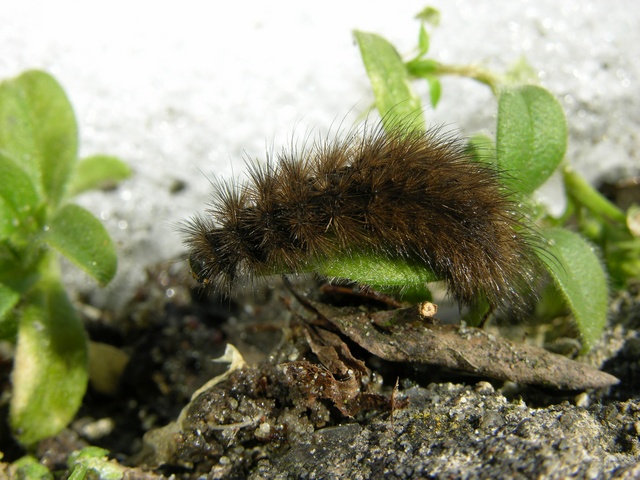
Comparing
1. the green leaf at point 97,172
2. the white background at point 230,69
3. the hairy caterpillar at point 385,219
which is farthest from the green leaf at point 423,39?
the green leaf at point 97,172

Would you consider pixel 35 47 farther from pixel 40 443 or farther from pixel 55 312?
pixel 40 443

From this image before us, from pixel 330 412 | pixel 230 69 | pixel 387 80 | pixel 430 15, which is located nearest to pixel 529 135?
pixel 387 80

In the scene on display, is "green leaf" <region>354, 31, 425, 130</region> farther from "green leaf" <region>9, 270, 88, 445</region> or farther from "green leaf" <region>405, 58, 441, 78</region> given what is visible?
"green leaf" <region>9, 270, 88, 445</region>

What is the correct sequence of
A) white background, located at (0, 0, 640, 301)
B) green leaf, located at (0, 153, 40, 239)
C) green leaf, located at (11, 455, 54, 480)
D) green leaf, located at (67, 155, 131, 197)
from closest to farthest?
green leaf, located at (11, 455, 54, 480) < green leaf, located at (0, 153, 40, 239) < green leaf, located at (67, 155, 131, 197) < white background, located at (0, 0, 640, 301)

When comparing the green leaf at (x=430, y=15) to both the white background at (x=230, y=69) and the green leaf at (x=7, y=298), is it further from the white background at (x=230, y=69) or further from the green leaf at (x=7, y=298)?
the green leaf at (x=7, y=298)

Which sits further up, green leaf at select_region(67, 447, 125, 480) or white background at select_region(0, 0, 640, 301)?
white background at select_region(0, 0, 640, 301)

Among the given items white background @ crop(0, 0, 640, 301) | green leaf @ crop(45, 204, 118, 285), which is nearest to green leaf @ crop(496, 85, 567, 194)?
white background @ crop(0, 0, 640, 301)

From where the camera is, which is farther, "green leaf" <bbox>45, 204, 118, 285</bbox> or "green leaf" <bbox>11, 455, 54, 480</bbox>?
"green leaf" <bbox>45, 204, 118, 285</bbox>
